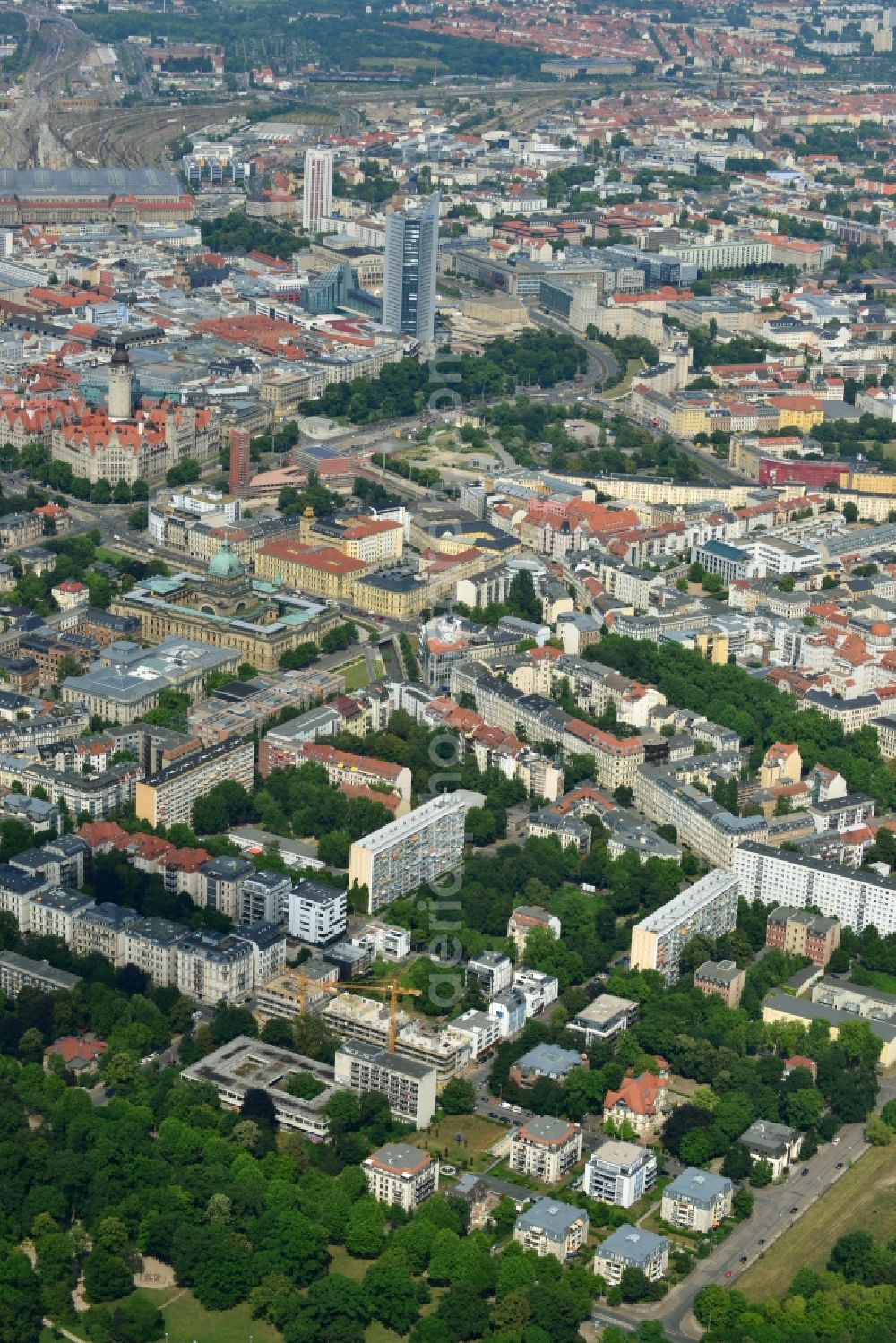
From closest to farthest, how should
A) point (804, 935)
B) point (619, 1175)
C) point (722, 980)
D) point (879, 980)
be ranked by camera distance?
point (619, 1175), point (722, 980), point (879, 980), point (804, 935)

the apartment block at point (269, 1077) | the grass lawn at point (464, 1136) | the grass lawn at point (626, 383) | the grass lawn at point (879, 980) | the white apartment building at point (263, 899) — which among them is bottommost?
the grass lawn at point (626, 383)

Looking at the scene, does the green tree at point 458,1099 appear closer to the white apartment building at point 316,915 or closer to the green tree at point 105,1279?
the white apartment building at point 316,915

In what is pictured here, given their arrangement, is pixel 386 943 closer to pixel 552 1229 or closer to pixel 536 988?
pixel 536 988

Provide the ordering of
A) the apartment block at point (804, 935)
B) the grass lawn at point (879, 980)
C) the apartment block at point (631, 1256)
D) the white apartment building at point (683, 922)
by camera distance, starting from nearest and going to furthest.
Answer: the apartment block at point (631, 1256) → the white apartment building at point (683, 922) → the grass lawn at point (879, 980) → the apartment block at point (804, 935)

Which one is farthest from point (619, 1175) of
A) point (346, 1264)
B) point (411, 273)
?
point (411, 273)

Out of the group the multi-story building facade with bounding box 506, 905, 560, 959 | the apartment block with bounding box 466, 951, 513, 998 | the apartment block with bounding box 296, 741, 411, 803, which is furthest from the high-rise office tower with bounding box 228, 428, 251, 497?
the apartment block with bounding box 466, 951, 513, 998


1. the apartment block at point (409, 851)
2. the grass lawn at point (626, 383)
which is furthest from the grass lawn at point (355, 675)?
the grass lawn at point (626, 383)

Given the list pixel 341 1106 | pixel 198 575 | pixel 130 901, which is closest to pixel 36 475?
pixel 198 575
